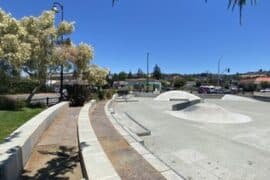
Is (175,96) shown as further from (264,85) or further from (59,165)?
(264,85)

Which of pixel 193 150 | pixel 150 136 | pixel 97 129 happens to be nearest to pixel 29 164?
pixel 97 129

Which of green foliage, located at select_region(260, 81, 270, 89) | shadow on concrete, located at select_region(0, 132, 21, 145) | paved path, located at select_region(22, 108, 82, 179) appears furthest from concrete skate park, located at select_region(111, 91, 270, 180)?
green foliage, located at select_region(260, 81, 270, 89)

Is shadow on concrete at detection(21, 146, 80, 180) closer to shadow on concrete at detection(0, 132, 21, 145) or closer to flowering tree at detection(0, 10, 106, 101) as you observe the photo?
shadow on concrete at detection(0, 132, 21, 145)

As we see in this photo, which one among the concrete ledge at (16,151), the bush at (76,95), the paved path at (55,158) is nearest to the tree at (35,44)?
the bush at (76,95)

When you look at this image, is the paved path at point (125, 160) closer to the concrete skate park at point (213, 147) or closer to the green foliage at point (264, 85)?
the concrete skate park at point (213, 147)

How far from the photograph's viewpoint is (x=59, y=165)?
5555mm

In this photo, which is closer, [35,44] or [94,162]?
[94,162]

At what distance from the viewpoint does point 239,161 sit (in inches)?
332

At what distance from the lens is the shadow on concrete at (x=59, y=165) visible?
4.97m

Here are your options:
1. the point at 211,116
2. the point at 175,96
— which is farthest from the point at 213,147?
the point at 175,96

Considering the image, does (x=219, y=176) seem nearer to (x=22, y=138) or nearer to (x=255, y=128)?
(x=22, y=138)

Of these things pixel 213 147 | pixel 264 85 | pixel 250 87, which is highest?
pixel 264 85

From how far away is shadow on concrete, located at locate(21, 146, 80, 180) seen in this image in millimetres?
4969

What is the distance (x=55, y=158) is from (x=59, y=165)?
1.50ft
